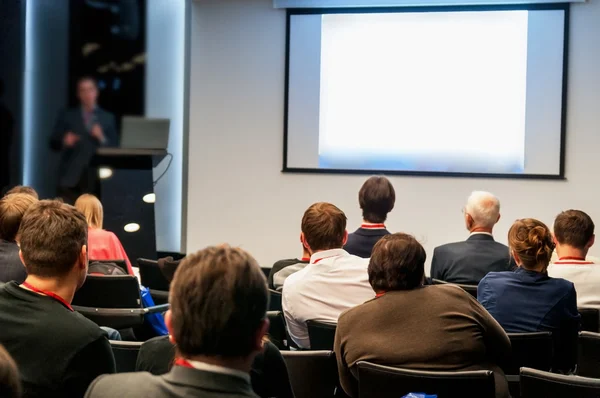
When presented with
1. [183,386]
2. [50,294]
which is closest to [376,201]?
[50,294]

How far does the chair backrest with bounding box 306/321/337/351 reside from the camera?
300 cm

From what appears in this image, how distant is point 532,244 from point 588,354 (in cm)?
51

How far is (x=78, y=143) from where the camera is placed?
740cm

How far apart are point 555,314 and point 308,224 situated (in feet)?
4.03

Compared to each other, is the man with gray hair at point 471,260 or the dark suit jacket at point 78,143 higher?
the dark suit jacket at point 78,143

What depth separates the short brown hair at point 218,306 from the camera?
4.42 ft

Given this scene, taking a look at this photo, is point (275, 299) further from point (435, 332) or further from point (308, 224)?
point (435, 332)

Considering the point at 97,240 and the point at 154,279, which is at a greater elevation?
the point at 97,240

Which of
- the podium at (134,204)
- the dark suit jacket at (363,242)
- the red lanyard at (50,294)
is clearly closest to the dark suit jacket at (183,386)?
the red lanyard at (50,294)

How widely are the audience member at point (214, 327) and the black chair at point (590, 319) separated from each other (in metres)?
2.45

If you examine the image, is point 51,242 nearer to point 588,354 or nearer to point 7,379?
point 7,379

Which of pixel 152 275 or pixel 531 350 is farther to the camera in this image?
pixel 152 275

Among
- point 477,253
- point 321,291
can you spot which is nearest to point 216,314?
point 321,291

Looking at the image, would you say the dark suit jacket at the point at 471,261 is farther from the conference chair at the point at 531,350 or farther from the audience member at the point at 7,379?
the audience member at the point at 7,379
